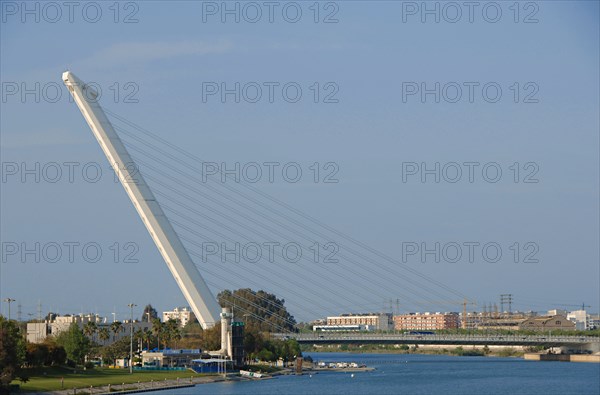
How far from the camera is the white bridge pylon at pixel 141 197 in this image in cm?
8144

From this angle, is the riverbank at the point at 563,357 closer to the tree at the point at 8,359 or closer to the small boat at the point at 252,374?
the small boat at the point at 252,374

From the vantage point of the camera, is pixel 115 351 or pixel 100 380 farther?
pixel 115 351

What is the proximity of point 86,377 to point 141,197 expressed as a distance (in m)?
19.1

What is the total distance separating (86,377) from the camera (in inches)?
2653

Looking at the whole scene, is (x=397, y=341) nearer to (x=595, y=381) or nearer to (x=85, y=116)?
(x=595, y=381)

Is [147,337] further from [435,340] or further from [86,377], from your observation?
[435,340]

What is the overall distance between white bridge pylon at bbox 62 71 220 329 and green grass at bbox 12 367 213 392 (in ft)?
23.8

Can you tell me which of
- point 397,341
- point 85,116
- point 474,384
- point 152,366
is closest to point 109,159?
point 85,116

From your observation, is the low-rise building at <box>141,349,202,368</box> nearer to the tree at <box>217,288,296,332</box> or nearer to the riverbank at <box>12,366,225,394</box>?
the riverbank at <box>12,366,225,394</box>

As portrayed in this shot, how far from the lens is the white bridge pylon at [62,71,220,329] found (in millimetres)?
81438

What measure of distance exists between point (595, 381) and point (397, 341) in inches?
1257

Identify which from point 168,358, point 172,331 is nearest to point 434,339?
point 172,331

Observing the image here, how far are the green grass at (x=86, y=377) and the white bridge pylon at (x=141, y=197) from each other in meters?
7.24

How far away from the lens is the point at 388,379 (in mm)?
82500
